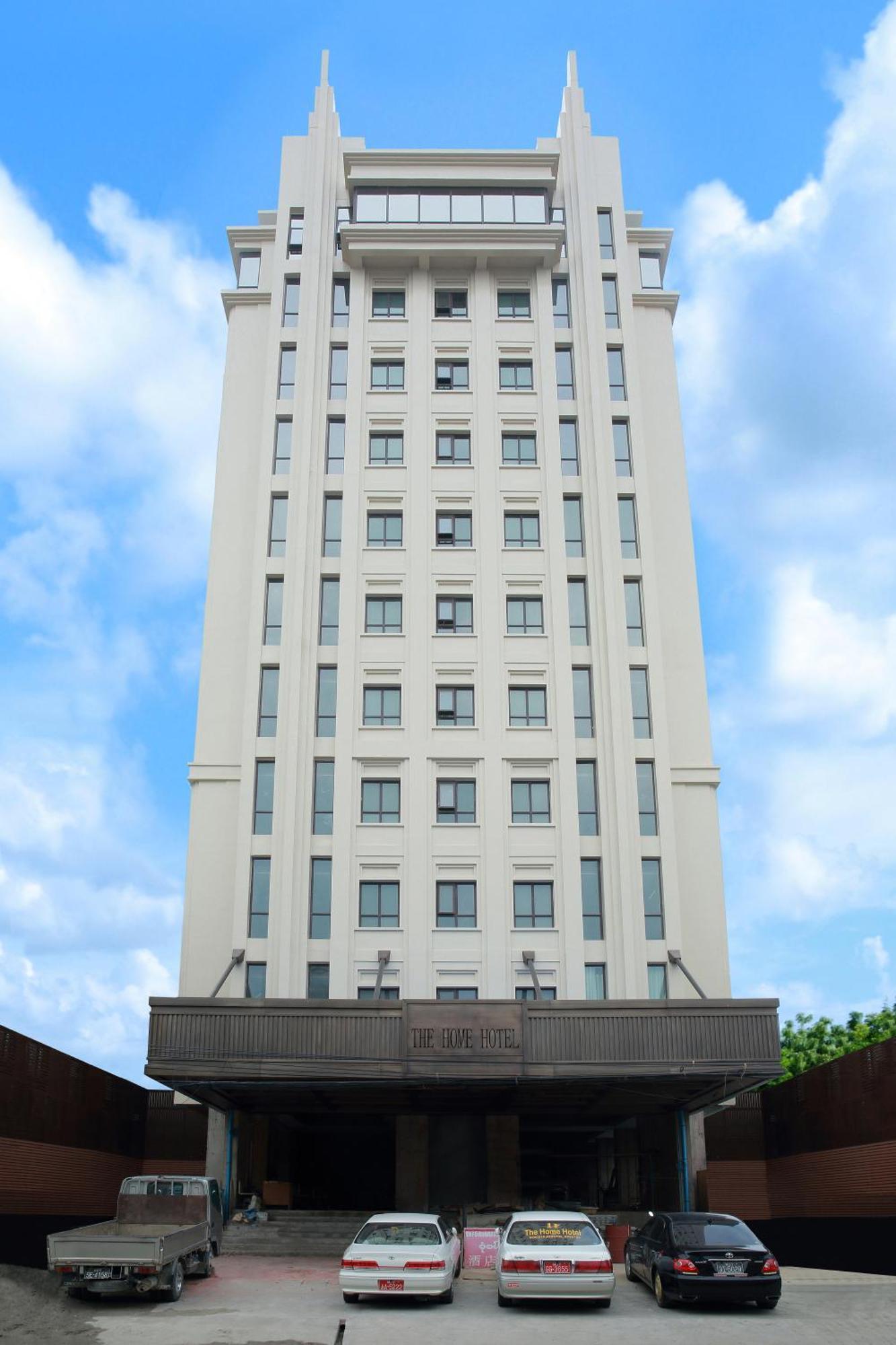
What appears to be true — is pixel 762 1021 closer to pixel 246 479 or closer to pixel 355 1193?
pixel 355 1193

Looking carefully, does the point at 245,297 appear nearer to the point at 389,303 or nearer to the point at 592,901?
the point at 389,303

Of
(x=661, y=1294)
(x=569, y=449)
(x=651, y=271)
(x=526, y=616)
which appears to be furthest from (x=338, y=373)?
(x=661, y=1294)

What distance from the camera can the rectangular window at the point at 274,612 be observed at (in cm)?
3784

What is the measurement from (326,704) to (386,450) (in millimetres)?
9029

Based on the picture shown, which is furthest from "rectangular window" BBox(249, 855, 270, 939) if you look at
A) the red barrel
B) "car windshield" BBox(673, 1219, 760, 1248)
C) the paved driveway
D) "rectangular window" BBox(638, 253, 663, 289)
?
"rectangular window" BBox(638, 253, 663, 289)

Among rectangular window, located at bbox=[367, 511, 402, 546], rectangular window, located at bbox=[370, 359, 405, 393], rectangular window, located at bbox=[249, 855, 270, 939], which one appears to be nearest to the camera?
rectangular window, located at bbox=[249, 855, 270, 939]

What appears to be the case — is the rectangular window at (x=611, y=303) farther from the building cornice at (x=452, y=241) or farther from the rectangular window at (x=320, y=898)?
the rectangular window at (x=320, y=898)

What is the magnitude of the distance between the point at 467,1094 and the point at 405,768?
9.71m

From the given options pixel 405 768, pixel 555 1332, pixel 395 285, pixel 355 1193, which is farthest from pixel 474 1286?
pixel 395 285

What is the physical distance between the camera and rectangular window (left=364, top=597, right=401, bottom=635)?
1490 inches

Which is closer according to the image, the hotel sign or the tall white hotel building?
the hotel sign

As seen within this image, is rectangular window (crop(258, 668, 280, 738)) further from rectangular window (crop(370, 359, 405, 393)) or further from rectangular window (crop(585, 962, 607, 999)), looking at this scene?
rectangular window (crop(585, 962, 607, 999))

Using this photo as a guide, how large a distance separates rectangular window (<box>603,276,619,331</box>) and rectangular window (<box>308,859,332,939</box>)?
68.3 ft

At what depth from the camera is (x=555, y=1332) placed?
662 inches
